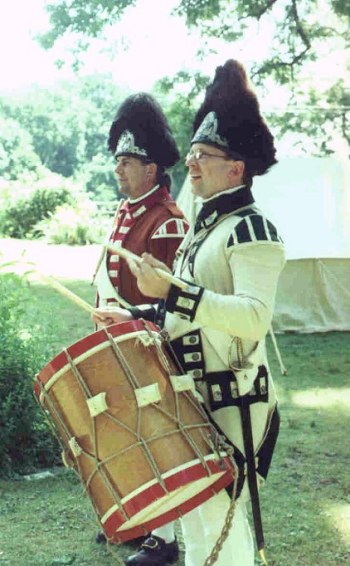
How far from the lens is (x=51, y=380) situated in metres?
2.56

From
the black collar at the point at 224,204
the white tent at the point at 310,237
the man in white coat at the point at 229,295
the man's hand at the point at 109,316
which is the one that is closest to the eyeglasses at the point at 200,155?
the man in white coat at the point at 229,295

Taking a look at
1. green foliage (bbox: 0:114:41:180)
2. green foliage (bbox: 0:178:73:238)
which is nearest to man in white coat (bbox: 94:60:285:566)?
green foliage (bbox: 0:178:73:238)

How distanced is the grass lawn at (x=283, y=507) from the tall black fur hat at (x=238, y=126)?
1334mm

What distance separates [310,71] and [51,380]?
64.2 ft

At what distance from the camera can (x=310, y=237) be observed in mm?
10711

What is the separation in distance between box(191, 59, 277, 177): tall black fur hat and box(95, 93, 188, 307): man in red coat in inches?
37.5

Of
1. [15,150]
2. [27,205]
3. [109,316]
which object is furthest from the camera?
[15,150]

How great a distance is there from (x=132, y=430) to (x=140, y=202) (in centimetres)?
154

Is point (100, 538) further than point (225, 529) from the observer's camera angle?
Yes

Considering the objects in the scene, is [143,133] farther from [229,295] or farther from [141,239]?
[229,295]

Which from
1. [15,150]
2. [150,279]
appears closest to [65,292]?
[150,279]

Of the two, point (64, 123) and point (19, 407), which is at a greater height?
point (64, 123)

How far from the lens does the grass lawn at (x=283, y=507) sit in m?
4.08

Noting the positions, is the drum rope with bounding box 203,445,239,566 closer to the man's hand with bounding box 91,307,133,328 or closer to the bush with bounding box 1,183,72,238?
the man's hand with bounding box 91,307,133,328
